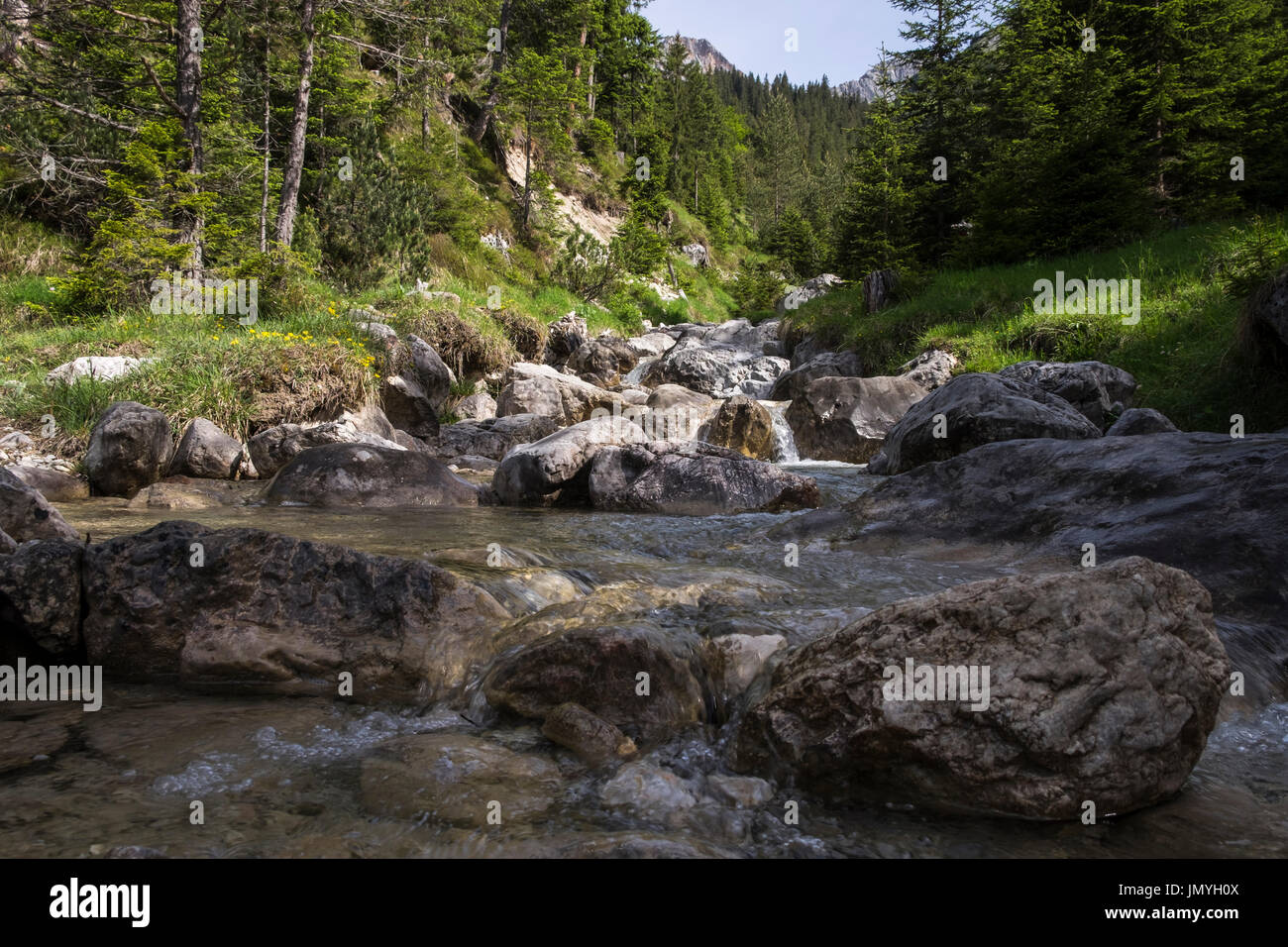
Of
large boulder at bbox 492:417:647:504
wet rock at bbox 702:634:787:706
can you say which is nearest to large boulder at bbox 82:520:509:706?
wet rock at bbox 702:634:787:706

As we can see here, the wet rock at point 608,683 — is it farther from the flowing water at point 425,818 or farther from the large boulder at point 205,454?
the large boulder at point 205,454

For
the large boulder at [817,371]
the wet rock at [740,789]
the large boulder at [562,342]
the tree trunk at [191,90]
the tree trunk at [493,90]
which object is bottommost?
the wet rock at [740,789]

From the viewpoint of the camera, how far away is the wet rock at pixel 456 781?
240cm

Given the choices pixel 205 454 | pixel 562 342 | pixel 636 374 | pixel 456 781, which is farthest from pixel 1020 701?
pixel 562 342

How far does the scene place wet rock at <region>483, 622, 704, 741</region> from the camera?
119 inches

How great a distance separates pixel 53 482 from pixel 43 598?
5.95m

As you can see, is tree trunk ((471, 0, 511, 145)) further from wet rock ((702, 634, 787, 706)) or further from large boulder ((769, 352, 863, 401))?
wet rock ((702, 634, 787, 706))

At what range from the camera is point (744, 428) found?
1220 centimetres

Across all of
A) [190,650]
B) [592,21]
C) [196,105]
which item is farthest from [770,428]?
[592,21]

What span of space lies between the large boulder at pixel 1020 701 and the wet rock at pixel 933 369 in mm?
11145

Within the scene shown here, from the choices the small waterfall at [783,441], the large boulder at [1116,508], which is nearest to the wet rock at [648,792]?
the large boulder at [1116,508]

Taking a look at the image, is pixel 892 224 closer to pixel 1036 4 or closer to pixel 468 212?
pixel 1036 4

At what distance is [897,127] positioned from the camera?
72.3ft

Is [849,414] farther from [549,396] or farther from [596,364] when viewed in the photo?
[596,364]
